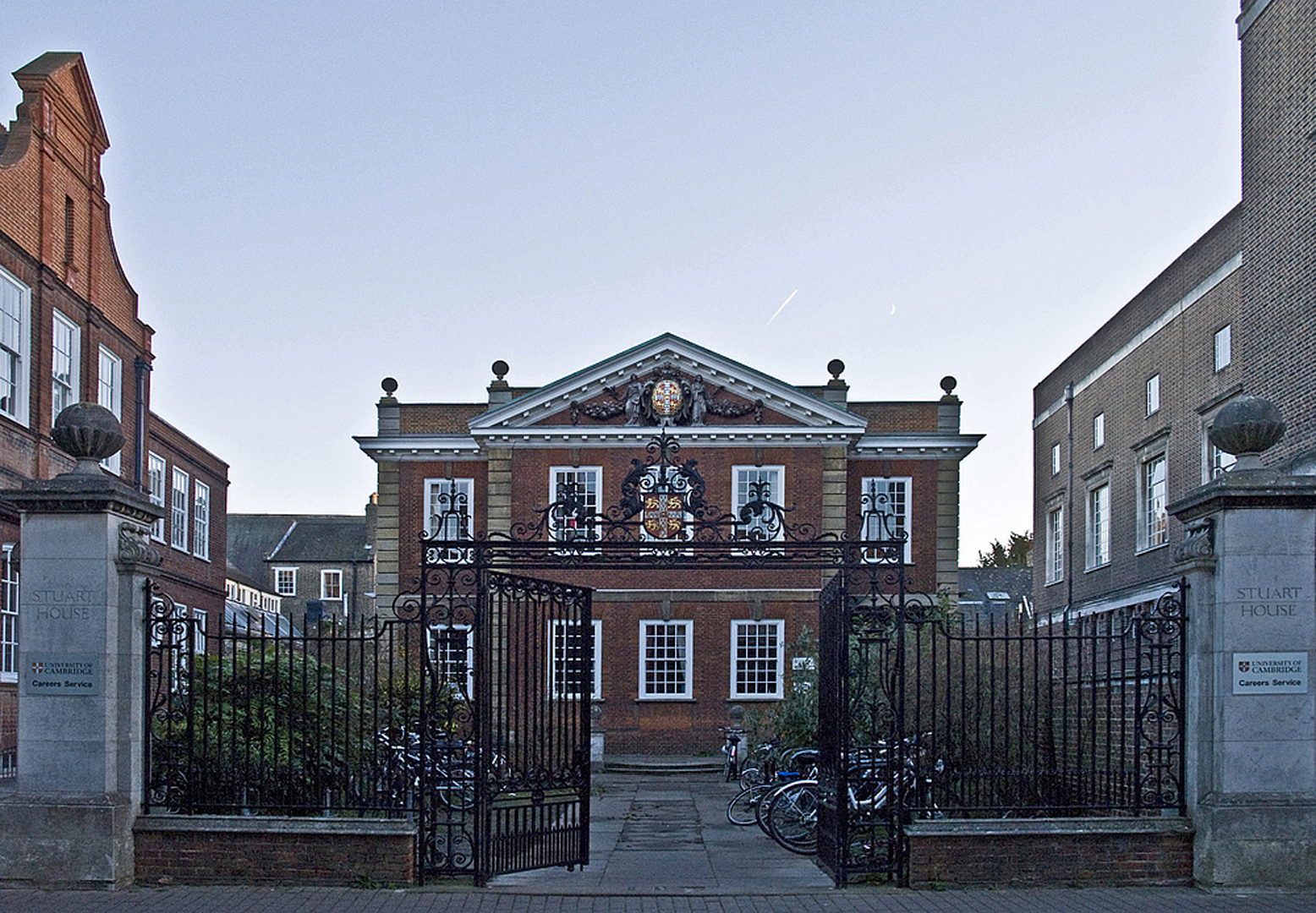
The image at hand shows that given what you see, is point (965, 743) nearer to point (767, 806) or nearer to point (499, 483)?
point (767, 806)

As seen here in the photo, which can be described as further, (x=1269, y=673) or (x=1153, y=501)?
(x=1153, y=501)

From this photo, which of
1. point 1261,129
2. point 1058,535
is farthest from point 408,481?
point 1261,129

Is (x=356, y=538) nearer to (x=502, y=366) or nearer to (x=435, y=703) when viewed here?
(x=502, y=366)

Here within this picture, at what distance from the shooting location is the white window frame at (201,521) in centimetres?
3484

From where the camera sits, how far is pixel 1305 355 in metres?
20.1

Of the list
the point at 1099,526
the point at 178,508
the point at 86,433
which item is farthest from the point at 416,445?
the point at 86,433

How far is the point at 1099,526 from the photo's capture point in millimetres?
37188

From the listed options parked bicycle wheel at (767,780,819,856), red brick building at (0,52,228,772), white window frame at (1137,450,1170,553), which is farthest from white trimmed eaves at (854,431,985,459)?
parked bicycle wheel at (767,780,819,856)

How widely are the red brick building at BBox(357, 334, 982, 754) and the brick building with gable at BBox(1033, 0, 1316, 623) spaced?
12.9 ft

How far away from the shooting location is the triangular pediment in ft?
114

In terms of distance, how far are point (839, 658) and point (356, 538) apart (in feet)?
199

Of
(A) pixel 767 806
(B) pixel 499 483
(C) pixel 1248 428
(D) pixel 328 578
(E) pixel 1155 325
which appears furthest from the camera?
(D) pixel 328 578

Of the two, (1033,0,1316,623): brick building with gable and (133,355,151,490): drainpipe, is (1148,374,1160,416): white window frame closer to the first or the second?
(1033,0,1316,623): brick building with gable

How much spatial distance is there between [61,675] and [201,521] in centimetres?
2525
